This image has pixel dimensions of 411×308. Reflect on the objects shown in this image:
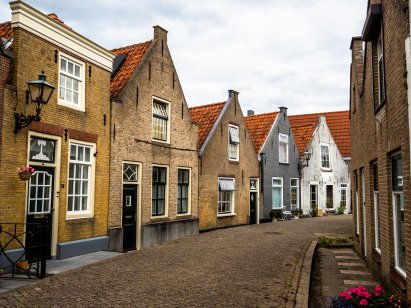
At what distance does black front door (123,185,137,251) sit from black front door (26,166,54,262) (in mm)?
3168

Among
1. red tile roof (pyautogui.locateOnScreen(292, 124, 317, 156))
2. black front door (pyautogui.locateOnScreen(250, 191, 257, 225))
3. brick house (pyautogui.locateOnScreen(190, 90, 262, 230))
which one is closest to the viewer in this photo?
brick house (pyautogui.locateOnScreen(190, 90, 262, 230))

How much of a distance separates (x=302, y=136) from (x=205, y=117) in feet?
34.1

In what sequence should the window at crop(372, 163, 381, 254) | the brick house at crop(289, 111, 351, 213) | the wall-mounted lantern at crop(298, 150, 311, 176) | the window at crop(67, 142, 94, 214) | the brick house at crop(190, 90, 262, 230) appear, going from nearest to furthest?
the window at crop(372, 163, 381, 254) < the window at crop(67, 142, 94, 214) < the brick house at crop(190, 90, 262, 230) < the wall-mounted lantern at crop(298, 150, 311, 176) < the brick house at crop(289, 111, 351, 213)

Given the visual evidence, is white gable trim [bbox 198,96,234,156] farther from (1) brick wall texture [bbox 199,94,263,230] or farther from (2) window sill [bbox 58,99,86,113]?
(2) window sill [bbox 58,99,86,113]

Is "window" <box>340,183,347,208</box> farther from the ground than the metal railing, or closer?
farther from the ground

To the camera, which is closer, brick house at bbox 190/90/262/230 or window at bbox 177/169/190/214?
window at bbox 177/169/190/214

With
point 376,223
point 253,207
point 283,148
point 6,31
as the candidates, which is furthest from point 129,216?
point 283,148

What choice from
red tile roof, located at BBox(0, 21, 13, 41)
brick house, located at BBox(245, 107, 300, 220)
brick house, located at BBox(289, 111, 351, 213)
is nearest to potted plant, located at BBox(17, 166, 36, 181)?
red tile roof, located at BBox(0, 21, 13, 41)

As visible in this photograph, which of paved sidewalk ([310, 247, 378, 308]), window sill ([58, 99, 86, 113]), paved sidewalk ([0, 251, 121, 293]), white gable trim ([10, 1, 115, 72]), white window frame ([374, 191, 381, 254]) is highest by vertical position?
white gable trim ([10, 1, 115, 72])

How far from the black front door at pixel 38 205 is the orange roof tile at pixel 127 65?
4.09 meters

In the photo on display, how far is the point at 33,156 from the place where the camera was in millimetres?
9586

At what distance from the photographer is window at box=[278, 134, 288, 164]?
960 inches

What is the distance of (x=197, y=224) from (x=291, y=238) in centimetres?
397

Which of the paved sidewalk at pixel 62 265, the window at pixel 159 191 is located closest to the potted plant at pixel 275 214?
the window at pixel 159 191
